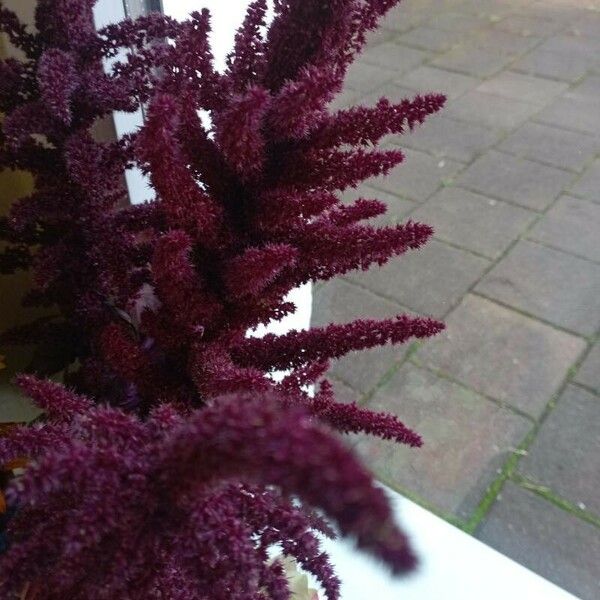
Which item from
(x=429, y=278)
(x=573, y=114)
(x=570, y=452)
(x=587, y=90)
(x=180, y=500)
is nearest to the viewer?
(x=180, y=500)

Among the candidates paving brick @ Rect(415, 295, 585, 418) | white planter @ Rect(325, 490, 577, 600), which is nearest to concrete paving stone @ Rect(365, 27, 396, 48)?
paving brick @ Rect(415, 295, 585, 418)

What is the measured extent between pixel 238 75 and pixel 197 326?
16 centimetres

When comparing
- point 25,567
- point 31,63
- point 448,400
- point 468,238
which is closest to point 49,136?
point 31,63

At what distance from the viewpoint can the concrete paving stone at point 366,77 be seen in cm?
259

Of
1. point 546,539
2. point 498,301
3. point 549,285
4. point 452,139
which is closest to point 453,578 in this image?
point 546,539

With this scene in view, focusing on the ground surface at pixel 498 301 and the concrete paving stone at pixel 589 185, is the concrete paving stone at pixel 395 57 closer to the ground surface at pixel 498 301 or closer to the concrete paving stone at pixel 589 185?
the ground surface at pixel 498 301

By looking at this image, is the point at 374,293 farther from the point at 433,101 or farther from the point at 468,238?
the point at 433,101

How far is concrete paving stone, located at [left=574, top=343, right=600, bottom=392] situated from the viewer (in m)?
1.50

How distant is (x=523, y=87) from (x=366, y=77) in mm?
625

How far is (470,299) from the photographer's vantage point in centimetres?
171

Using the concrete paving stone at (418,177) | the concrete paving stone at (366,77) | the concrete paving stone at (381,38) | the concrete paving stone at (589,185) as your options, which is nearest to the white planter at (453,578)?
the concrete paving stone at (418,177)

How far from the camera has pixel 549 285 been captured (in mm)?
1754

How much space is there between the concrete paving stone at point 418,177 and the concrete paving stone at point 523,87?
582 millimetres

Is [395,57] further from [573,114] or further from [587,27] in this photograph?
[587,27]
